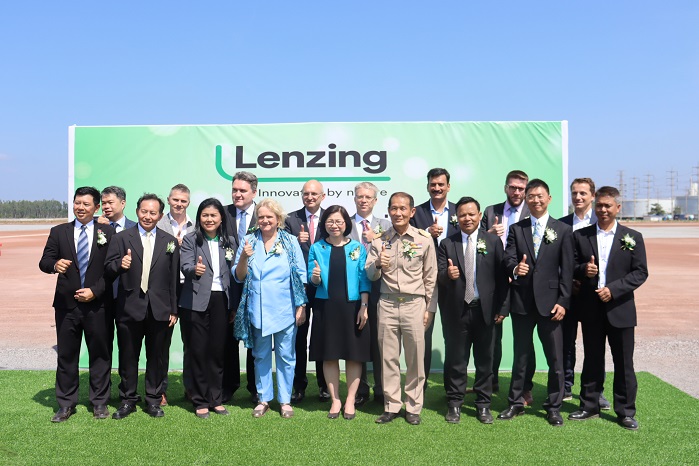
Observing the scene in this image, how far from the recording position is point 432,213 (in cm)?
540

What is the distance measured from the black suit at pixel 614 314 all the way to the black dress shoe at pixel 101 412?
400 centimetres

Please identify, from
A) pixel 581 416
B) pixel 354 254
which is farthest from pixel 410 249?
pixel 581 416

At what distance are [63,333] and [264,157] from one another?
9.78 feet

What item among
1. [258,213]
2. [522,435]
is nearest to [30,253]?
[258,213]

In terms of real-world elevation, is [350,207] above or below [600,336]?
above

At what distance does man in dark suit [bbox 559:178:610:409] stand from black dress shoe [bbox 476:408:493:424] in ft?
2.89

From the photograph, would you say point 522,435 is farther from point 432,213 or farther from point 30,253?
point 30,253

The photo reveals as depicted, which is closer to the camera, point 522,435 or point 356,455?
point 356,455

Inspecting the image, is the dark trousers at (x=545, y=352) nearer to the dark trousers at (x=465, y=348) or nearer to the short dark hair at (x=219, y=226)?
the dark trousers at (x=465, y=348)

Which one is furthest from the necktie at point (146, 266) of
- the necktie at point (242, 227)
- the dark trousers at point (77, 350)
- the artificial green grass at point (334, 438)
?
the artificial green grass at point (334, 438)

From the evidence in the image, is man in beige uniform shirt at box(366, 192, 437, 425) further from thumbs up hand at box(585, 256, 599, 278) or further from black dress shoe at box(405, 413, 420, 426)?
thumbs up hand at box(585, 256, 599, 278)

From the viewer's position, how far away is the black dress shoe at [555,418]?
459 cm

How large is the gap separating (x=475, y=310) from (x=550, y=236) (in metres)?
0.84

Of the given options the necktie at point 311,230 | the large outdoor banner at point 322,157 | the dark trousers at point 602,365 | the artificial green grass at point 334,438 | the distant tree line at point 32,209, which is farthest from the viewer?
the distant tree line at point 32,209
